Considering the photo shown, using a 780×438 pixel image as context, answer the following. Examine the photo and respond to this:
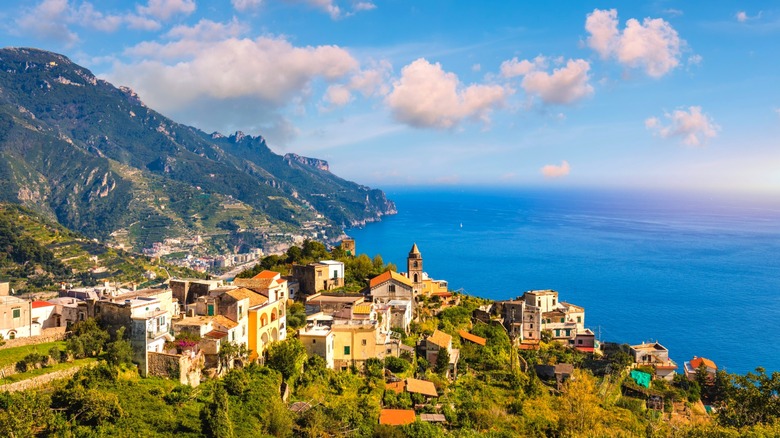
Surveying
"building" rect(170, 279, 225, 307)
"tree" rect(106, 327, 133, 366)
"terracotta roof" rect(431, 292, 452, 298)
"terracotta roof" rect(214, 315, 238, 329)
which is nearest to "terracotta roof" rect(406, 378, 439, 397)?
"terracotta roof" rect(214, 315, 238, 329)

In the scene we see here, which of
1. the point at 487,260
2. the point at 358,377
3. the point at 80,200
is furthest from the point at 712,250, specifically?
the point at 80,200

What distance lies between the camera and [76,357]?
21000 millimetres

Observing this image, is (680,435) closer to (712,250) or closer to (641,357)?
(641,357)

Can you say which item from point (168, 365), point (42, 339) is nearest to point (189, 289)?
point (42, 339)

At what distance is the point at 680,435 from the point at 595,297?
202ft

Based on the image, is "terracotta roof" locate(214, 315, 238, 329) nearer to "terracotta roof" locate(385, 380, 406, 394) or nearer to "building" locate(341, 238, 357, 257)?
"terracotta roof" locate(385, 380, 406, 394)

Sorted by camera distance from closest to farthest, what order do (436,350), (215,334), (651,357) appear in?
(215,334)
(436,350)
(651,357)

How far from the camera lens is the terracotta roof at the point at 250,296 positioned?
25.4 meters

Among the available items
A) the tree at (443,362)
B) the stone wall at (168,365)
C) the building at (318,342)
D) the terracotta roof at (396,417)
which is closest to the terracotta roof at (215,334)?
the stone wall at (168,365)

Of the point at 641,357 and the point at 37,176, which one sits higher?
the point at 37,176

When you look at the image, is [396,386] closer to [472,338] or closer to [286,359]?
[286,359]

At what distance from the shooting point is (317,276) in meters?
39.1

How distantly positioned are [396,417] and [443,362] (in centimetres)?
742

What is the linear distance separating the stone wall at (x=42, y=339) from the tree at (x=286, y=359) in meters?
8.80
